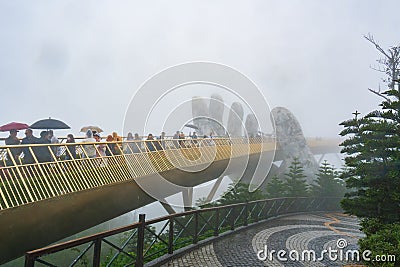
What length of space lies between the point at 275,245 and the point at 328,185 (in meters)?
15.4

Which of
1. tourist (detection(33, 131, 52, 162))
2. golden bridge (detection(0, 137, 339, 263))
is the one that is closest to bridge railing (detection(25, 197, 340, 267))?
golden bridge (detection(0, 137, 339, 263))

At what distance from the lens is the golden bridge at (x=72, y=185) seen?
657 centimetres

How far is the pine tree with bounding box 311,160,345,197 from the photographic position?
2339 centimetres

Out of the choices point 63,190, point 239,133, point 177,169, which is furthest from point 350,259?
point 239,133

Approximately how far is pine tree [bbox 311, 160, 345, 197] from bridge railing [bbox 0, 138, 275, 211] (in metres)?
12.9

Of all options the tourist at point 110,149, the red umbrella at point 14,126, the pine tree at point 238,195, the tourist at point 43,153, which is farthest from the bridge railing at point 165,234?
the red umbrella at point 14,126

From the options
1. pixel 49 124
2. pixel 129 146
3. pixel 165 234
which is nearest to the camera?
pixel 129 146

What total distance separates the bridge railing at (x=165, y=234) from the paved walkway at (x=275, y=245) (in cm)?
53

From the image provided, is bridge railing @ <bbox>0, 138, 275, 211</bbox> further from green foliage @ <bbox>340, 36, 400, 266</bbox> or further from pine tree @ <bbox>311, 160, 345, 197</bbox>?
pine tree @ <bbox>311, 160, 345, 197</bbox>

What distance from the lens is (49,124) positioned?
11453mm

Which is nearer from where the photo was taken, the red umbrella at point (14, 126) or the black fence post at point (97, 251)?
the black fence post at point (97, 251)

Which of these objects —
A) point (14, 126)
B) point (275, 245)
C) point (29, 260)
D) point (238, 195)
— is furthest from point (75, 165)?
point (238, 195)

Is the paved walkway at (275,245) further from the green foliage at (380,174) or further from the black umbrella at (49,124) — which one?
the black umbrella at (49,124)

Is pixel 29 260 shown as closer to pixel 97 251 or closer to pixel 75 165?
pixel 97 251
